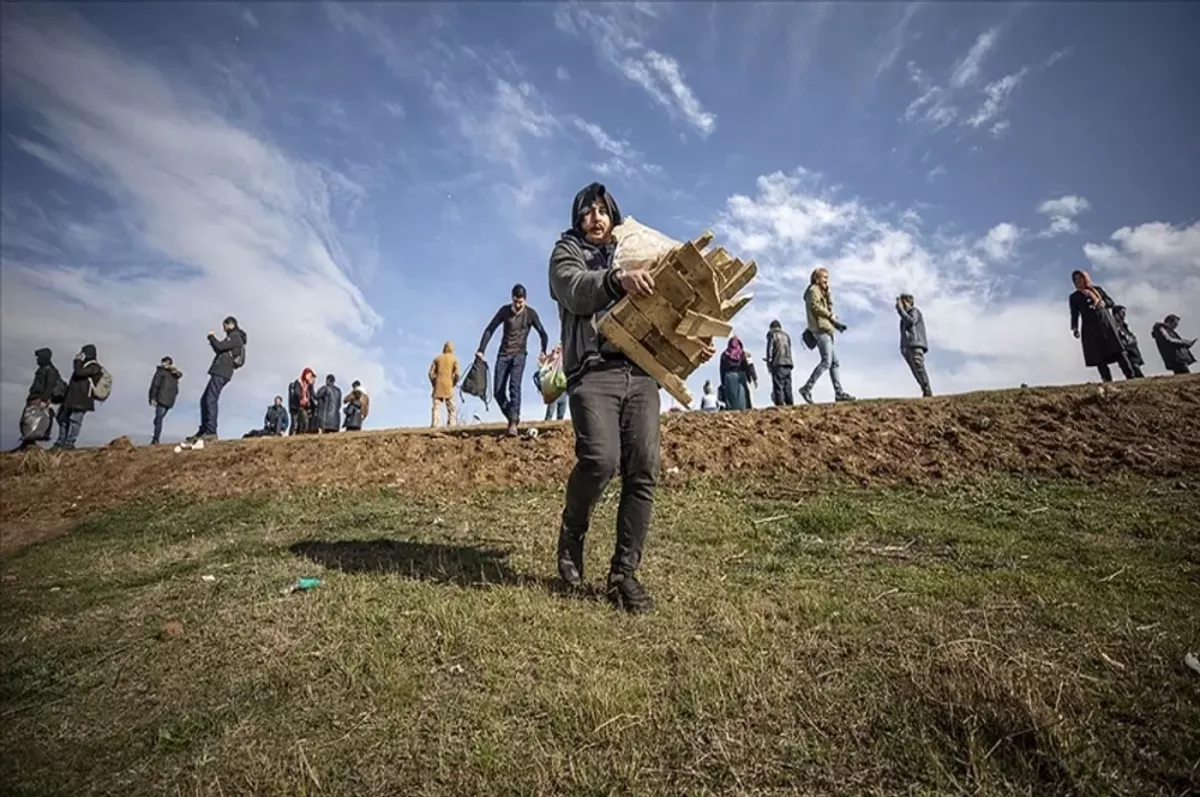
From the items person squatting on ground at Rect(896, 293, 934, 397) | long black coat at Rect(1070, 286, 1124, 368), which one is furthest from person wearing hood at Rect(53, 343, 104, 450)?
long black coat at Rect(1070, 286, 1124, 368)

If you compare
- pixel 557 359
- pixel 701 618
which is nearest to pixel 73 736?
pixel 701 618

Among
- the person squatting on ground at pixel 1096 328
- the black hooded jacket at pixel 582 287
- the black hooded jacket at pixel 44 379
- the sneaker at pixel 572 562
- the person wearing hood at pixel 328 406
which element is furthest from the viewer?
the person wearing hood at pixel 328 406

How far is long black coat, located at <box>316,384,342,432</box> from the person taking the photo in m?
18.1

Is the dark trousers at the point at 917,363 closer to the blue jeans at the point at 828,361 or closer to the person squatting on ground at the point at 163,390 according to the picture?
the blue jeans at the point at 828,361

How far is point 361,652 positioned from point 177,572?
350 cm

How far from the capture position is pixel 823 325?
458 inches

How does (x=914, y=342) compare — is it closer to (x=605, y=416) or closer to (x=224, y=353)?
(x=605, y=416)

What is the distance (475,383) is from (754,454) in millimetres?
6712

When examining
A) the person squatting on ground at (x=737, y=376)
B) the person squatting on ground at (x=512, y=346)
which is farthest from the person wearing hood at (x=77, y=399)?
the person squatting on ground at (x=737, y=376)

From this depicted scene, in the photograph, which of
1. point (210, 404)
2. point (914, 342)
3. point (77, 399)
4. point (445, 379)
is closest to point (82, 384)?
point (77, 399)

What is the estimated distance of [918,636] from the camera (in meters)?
3.00

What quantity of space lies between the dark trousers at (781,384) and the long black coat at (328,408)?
1240 cm

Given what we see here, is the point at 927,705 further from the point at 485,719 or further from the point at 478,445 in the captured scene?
the point at 478,445

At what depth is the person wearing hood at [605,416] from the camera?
373cm
